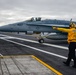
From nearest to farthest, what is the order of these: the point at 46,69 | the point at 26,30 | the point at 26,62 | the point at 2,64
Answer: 1. the point at 46,69
2. the point at 2,64
3. the point at 26,62
4. the point at 26,30

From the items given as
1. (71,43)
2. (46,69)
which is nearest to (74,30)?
(71,43)

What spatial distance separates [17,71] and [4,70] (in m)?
0.54

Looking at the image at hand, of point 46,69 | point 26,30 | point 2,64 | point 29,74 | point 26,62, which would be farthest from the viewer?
point 26,30

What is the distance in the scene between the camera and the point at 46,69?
28.5ft

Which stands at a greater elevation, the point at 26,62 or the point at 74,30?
the point at 74,30

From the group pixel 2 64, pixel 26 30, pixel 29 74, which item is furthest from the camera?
pixel 26 30

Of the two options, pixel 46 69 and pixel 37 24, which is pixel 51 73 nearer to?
pixel 46 69

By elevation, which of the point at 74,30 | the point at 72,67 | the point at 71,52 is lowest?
the point at 72,67

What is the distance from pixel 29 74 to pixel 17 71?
0.65 metres

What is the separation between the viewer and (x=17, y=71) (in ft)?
27.1

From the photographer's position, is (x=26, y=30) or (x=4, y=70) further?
(x=26, y=30)

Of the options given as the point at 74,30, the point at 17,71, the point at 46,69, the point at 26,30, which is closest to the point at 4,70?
the point at 17,71

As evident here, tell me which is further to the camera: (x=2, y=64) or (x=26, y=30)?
(x=26, y=30)

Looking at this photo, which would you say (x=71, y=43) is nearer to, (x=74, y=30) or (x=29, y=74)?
(x=74, y=30)
